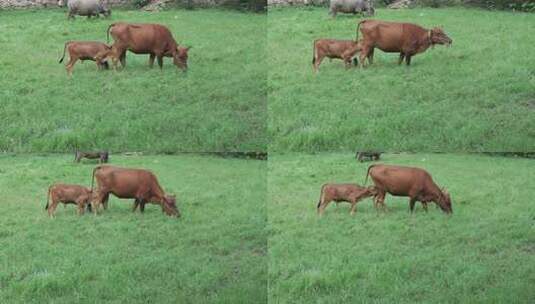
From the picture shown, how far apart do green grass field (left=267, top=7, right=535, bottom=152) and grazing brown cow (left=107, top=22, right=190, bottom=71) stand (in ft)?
1.78

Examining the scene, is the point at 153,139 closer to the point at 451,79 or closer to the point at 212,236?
the point at 212,236

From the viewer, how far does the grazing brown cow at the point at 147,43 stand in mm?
5777

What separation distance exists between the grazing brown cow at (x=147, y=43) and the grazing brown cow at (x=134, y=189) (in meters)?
0.66

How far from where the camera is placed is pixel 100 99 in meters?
5.50

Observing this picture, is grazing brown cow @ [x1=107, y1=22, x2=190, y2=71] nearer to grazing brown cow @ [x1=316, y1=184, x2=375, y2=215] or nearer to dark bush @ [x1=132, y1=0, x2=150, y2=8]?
dark bush @ [x1=132, y1=0, x2=150, y2=8]

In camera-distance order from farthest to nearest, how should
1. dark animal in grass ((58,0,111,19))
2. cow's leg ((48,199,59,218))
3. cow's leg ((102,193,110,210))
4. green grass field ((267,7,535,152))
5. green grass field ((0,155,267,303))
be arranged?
dark animal in grass ((58,0,111,19)) < cow's leg ((102,193,110,210)) < cow's leg ((48,199,59,218)) < green grass field ((267,7,535,152)) < green grass field ((0,155,267,303))

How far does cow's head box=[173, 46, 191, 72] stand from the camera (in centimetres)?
578

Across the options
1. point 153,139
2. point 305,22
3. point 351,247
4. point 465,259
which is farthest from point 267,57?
point 465,259

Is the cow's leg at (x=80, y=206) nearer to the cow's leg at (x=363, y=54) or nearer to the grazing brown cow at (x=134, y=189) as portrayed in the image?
the grazing brown cow at (x=134, y=189)

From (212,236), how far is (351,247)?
0.79m

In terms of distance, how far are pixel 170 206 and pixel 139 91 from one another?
0.69 meters

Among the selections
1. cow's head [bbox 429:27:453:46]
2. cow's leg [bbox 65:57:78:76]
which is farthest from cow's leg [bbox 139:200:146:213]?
cow's head [bbox 429:27:453:46]

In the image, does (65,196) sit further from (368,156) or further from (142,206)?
(368,156)

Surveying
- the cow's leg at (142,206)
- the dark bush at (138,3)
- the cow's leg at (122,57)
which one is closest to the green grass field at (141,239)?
the cow's leg at (142,206)
